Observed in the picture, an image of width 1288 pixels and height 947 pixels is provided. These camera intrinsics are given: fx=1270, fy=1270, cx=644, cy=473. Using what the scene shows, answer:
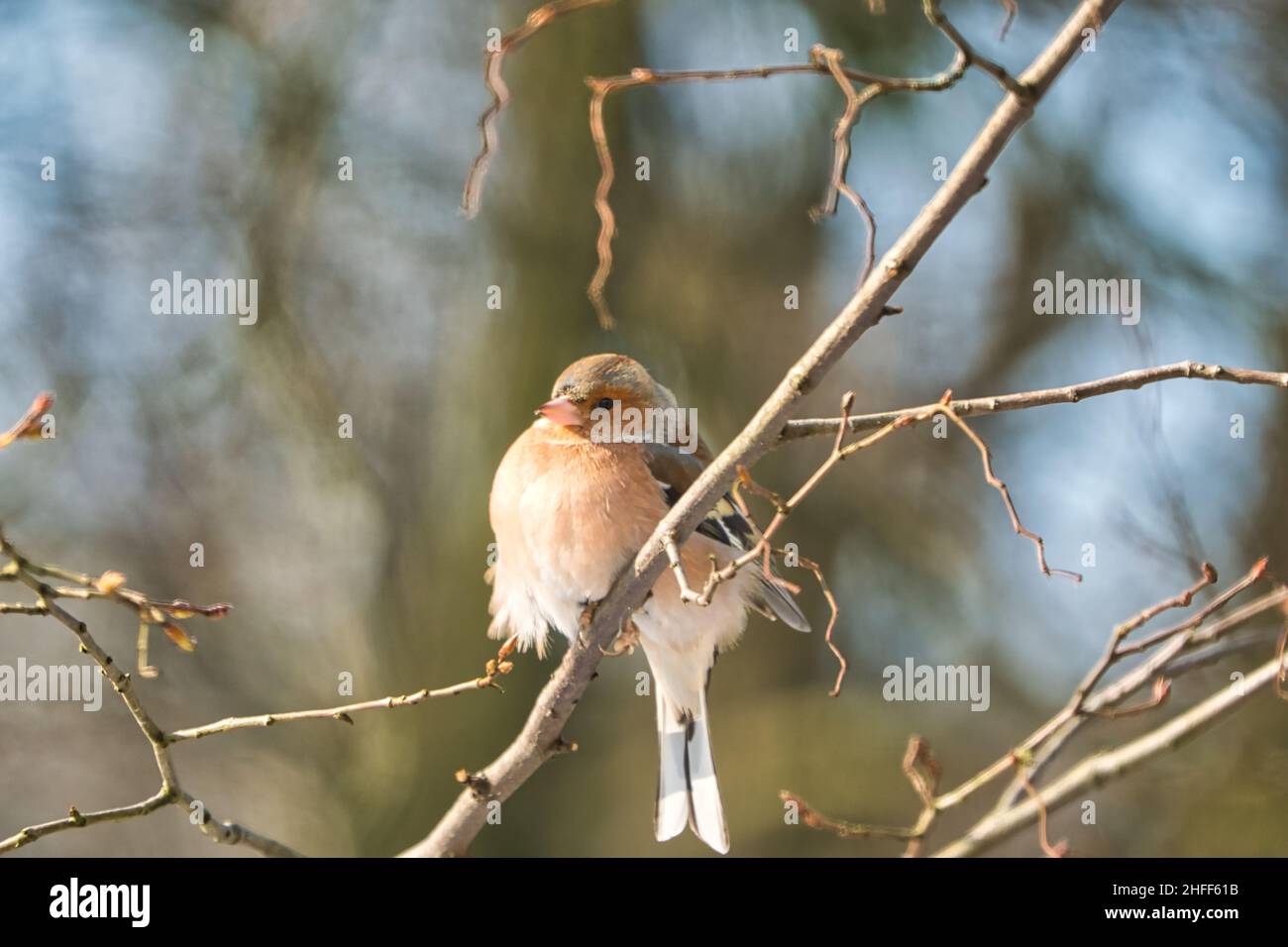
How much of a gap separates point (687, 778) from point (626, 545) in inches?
44.0

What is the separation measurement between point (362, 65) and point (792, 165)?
296cm

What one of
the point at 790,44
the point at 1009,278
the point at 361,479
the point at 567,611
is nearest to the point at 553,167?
the point at 790,44

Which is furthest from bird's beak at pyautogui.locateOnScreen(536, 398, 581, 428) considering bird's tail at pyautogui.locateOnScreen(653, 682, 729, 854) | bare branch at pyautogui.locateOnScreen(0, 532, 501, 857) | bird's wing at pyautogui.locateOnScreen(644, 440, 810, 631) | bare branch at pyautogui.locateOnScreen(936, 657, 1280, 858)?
bare branch at pyautogui.locateOnScreen(936, 657, 1280, 858)

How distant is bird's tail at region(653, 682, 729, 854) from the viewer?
470 cm

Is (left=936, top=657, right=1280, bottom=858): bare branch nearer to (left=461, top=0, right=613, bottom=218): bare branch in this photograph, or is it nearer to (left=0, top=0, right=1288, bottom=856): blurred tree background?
(left=461, top=0, right=613, bottom=218): bare branch

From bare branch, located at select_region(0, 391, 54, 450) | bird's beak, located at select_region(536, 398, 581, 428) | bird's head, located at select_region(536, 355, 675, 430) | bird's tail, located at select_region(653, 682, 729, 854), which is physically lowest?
bird's tail, located at select_region(653, 682, 729, 854)

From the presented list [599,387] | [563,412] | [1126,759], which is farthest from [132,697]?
[599,387]

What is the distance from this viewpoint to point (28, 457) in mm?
7828

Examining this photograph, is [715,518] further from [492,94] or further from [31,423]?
[31,423]

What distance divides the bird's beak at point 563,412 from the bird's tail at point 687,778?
1.20m

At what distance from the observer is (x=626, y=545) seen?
4.31m

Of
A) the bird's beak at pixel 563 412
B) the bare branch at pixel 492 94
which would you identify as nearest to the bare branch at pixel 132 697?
the bare branch at pixel 492 94

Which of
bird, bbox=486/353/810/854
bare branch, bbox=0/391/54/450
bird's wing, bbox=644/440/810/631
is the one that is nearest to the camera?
bare branch, bbox=0/391/54/450

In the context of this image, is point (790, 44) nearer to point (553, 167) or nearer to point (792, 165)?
point (792, 165)
